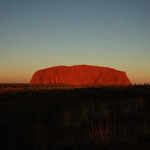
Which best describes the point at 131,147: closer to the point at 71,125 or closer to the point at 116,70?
the point at 71,125

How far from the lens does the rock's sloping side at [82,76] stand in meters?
115

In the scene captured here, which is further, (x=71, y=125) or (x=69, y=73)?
(x=69, y=73)

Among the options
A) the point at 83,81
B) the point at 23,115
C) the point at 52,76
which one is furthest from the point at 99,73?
the point at 23,115

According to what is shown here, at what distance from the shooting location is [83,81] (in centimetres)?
11494

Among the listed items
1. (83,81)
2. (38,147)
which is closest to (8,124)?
(38,147)

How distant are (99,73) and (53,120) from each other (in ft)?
378

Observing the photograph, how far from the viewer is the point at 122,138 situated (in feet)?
13.3

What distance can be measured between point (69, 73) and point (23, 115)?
11147 centimetres

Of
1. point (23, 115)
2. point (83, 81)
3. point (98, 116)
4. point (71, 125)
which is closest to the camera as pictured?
point (71, 125)

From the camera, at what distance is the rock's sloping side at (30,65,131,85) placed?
115 m

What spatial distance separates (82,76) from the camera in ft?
383

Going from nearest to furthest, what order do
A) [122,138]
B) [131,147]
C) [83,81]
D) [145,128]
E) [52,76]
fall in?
1. [131,147]
2. [122,138]
3. [145,128]
4. [83,81]
5. [52,76]

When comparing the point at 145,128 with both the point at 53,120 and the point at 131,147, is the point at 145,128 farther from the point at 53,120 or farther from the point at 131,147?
the point at 53,120

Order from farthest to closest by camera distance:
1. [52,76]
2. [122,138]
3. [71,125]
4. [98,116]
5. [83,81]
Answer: [52,76] → [83,81] → [98,116] → [71,125] → [122,138]
